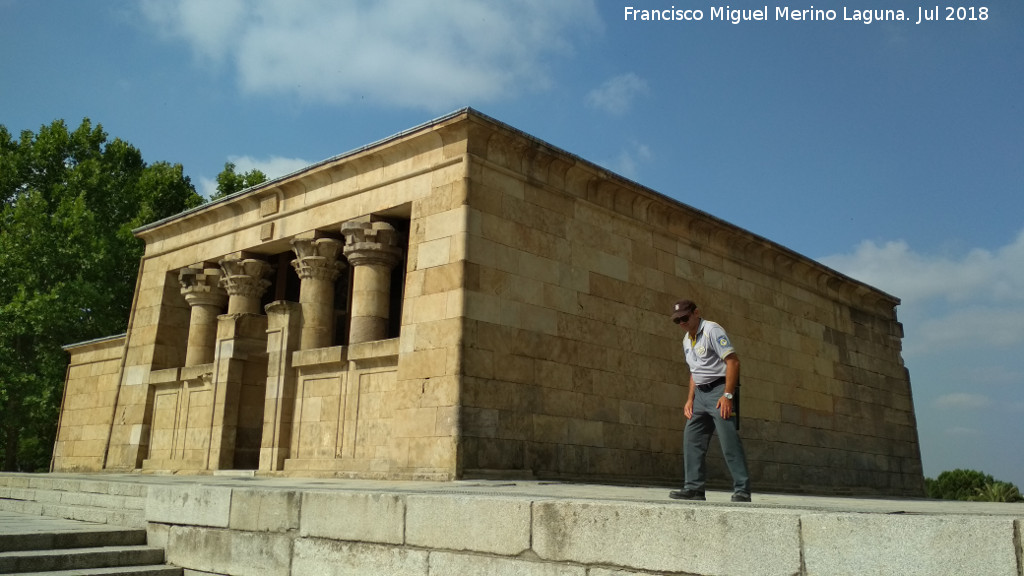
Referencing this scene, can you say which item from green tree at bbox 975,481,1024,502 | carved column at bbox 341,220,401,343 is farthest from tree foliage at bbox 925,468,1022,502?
carved column at bbox 341,220,401,343

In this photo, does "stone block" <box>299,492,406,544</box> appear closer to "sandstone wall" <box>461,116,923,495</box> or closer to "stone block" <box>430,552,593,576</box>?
"stone block" <box>430,552,593,576</box>

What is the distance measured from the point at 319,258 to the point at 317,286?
490 mm

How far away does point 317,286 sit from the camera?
1391cm

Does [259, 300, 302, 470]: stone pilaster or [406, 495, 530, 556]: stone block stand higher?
[259, 300, 302, 470]: stone pilaster

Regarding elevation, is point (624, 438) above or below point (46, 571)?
above

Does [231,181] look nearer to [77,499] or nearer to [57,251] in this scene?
[57,251]

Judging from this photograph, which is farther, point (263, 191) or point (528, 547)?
point (263, 191)

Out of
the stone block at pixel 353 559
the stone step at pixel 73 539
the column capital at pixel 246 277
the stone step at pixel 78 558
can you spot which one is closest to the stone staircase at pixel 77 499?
the stone step at pixel 73 539

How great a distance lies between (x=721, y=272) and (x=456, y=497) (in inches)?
459

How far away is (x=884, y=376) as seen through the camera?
21125 mm

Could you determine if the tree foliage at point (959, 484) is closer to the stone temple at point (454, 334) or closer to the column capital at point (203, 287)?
the stone temple at point (454, 334)

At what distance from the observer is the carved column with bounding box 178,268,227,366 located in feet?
53.1

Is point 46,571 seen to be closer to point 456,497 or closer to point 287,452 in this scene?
point 456,497

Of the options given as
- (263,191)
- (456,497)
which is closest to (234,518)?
(456,497)
